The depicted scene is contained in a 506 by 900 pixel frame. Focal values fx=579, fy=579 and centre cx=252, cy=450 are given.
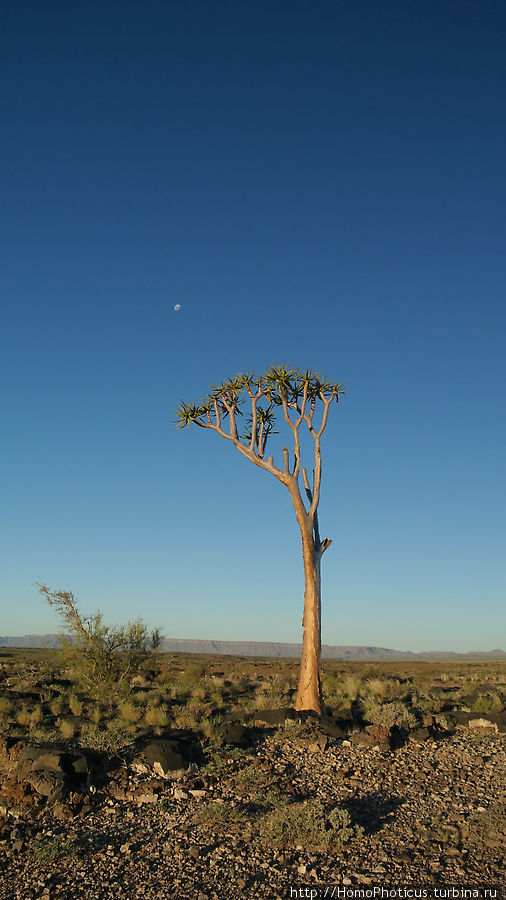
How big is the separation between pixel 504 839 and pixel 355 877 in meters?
2.68

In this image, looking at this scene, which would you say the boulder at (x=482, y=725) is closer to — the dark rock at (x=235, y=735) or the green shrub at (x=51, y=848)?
the dark rock at (x=235, y=735)

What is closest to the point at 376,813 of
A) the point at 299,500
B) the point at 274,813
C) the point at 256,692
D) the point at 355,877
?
the point at 274,813

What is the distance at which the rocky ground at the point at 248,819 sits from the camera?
7223 millimetres

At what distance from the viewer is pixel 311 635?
16.5m

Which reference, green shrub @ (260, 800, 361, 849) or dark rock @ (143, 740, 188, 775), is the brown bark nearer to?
dark rock @ (143, 740, 188, 775)

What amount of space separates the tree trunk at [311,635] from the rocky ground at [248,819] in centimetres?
287

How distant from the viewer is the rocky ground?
7.22 metres

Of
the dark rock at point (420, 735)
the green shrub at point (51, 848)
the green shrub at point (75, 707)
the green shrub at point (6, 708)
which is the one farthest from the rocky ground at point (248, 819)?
the green shrub at point (75, 707)

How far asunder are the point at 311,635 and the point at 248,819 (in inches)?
307

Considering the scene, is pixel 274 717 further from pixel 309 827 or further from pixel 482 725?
pixel 309 827

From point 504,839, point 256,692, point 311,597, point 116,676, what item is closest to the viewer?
point 504,839

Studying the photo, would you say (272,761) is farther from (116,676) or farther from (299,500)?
(116,676)

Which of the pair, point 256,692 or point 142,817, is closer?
point 142,817

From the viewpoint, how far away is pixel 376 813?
9.42 meters
